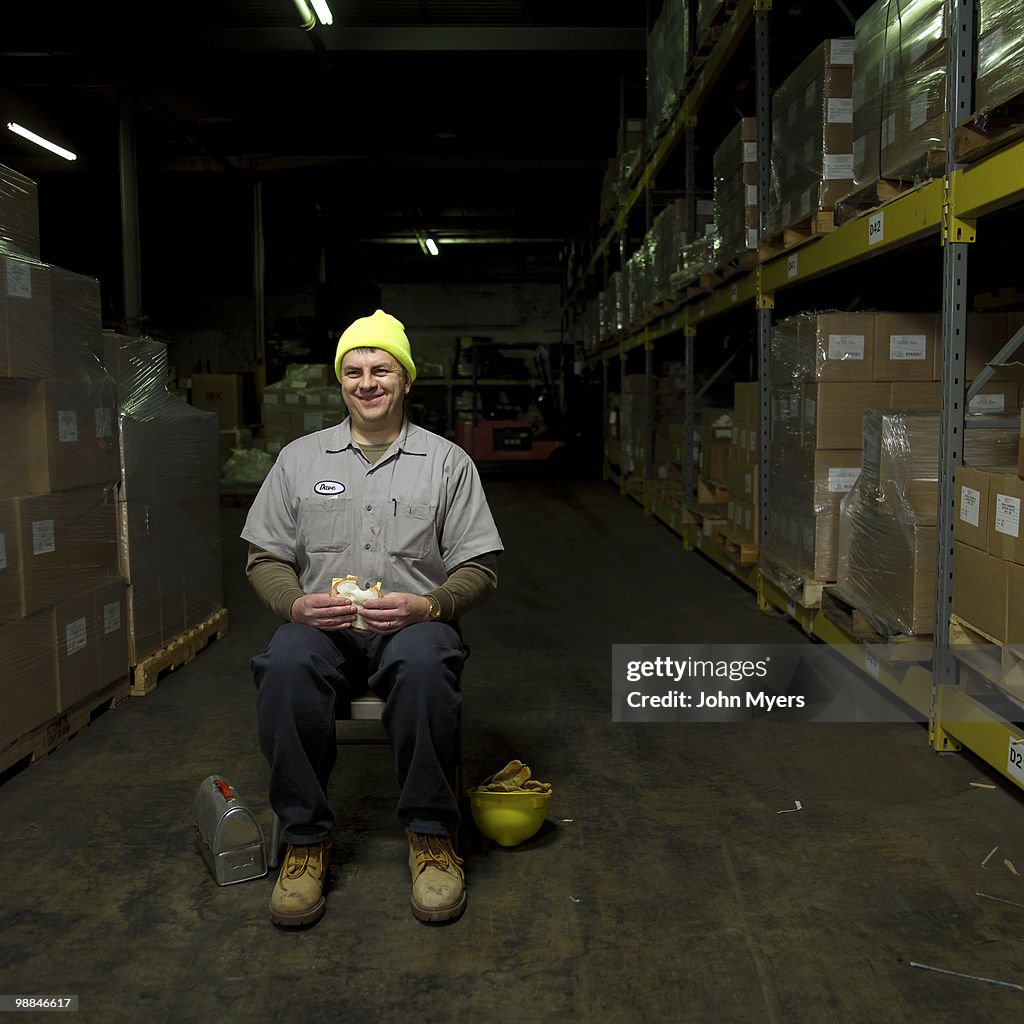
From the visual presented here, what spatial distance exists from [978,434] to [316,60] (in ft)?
34.2

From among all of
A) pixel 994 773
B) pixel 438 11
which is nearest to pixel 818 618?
pixel 994 773

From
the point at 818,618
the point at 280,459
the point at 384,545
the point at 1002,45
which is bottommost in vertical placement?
the point at 818,618

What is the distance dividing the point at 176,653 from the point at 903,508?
3.14 metres

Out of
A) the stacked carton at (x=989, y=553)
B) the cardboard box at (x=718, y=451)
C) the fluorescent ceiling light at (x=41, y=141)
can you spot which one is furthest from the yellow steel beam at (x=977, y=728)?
the fluorescent ceiling light at (x=41, y=141)

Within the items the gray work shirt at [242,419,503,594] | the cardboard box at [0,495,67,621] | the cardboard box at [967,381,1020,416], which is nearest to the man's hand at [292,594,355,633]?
the gray work shirt at [242,419,503,594]

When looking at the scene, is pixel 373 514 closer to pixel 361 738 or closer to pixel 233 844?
pixel 361 738

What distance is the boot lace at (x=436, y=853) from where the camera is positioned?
2346 millimetres

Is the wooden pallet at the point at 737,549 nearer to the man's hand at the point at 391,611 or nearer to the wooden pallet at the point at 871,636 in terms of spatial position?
the wooden pallet at the point at 871,636

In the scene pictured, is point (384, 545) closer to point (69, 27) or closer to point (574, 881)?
point (574, 881)

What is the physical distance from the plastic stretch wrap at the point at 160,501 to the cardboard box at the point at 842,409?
2.88 m

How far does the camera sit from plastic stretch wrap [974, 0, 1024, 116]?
269cm

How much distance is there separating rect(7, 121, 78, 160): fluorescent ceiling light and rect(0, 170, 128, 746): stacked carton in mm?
10158

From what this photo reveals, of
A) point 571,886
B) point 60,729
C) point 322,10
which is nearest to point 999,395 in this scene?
point 571,886

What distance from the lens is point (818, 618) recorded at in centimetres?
441
